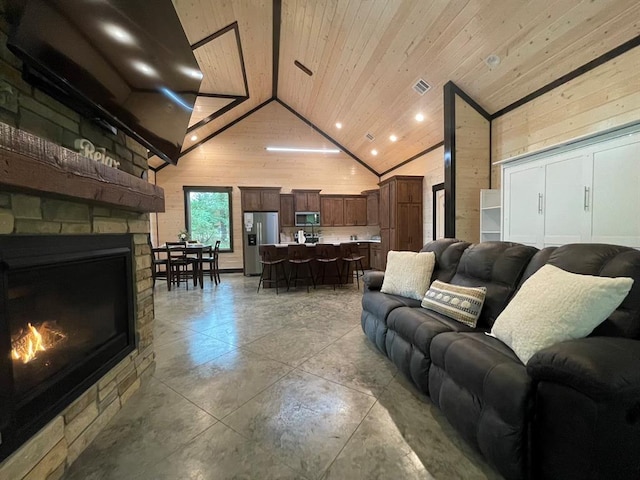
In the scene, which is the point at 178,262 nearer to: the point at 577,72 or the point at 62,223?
the point at 62,223

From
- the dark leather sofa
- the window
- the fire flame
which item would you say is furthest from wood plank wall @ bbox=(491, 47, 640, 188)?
the window

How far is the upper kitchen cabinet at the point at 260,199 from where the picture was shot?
740cm

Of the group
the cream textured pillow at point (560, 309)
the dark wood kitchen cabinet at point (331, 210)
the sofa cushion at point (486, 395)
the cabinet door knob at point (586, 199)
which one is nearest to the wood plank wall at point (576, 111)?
the cabinet door knob at point (586, 199)

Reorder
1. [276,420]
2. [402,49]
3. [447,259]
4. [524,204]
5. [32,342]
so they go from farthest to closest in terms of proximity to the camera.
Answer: [402,49] < [524,204] < [447,259] < [276,420] < [32,342]

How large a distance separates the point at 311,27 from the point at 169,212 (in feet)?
18.6

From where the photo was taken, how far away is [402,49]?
12.7 feet

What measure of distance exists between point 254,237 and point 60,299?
586 cm

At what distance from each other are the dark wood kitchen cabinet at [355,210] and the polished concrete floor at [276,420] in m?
5.46

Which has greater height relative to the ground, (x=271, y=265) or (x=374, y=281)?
(x=374, y=281)

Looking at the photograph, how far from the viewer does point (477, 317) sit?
1.96 metres

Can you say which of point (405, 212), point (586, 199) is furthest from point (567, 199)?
point (405, 212)

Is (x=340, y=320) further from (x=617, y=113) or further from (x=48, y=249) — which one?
(x=617, y=113)

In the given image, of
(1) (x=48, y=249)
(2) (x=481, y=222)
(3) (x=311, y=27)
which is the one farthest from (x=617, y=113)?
(1) (x=48, y=249)

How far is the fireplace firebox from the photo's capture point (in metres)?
1.09
